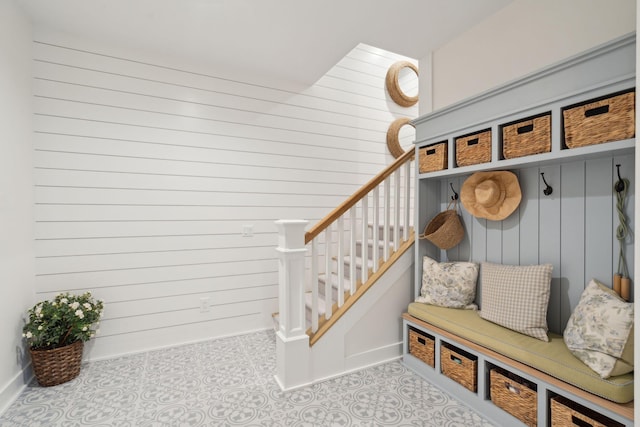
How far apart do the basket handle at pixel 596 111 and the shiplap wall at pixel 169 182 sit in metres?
2.29

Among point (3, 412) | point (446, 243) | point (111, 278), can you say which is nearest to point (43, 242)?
point (111, 278)

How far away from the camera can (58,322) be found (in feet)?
7.02

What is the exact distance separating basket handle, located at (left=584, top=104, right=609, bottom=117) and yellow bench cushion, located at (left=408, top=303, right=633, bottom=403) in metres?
1.14

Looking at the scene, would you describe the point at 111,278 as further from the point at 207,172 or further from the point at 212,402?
the point at 212,402

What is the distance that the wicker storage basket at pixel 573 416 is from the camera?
131cm

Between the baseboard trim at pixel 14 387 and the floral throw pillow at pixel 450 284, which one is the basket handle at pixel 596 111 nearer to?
the floral throw pillow at pixel 450 284

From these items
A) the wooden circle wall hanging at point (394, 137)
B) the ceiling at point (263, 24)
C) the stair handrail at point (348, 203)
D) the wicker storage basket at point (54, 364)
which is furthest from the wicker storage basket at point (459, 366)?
the wicker storage basket at point (54, 364)

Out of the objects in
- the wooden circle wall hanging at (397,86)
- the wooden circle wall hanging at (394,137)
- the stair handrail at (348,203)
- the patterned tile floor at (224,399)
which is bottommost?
the patterned tile floor at (224,399)

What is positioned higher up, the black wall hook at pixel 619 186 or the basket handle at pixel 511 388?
the black wall hook at pixel 619 186

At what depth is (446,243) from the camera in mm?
2322

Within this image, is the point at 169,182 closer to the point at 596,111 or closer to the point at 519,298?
the point at 519,298

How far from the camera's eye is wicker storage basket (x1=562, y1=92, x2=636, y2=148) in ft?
4.34

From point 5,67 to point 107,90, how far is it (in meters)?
0.61

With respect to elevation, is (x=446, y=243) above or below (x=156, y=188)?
below
